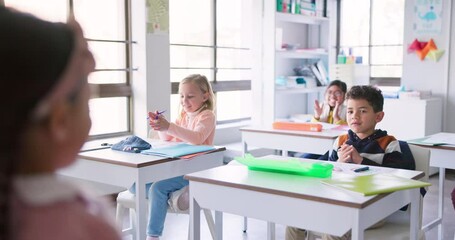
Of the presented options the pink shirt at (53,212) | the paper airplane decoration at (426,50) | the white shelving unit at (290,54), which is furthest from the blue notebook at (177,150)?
the paper airplane decoration at (426,50)

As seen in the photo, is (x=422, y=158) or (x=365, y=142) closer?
(x=422, y=158)

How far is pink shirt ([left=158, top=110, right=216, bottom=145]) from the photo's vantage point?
288cm

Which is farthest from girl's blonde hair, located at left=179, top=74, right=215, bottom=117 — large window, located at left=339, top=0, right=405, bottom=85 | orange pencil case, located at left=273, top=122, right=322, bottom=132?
large window, located at left=339, top=0, right=405, bottom=85

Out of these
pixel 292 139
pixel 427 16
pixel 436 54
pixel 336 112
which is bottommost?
pixel 292 139

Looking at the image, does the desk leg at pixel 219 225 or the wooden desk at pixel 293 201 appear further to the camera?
the desk leg at pixel 219 225

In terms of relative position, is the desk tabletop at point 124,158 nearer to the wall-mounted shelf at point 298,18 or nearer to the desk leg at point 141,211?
the desk leg at point 141,211

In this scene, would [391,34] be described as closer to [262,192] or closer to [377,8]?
[377,8]

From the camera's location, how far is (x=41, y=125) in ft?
1.67

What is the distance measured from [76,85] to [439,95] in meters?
5.28

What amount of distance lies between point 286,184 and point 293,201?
116 mm

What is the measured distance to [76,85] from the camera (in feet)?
1.76

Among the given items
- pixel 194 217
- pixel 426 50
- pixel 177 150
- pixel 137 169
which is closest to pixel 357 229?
pixel 194 217

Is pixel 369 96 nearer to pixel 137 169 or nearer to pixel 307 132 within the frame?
pixel 307 132

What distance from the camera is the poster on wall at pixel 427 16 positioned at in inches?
205
